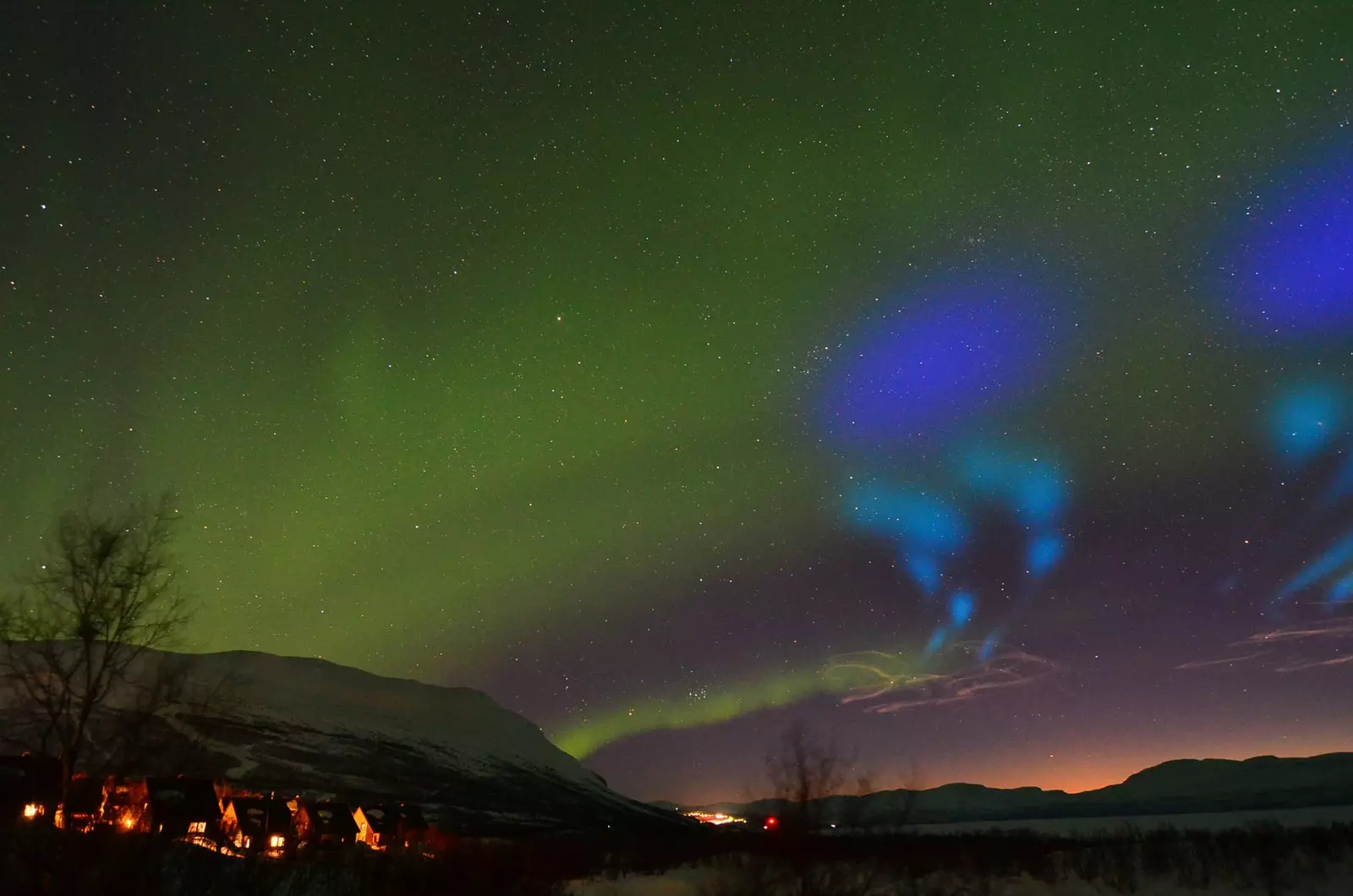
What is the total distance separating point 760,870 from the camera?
16922mm

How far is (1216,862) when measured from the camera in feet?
81.5

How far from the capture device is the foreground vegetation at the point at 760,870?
10555 mm

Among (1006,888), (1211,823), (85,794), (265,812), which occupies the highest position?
(85,794)

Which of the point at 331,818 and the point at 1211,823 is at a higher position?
the point at 331,818

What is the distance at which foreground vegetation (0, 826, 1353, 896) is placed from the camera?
10555mm

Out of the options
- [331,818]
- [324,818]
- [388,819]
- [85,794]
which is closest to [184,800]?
[324,818]

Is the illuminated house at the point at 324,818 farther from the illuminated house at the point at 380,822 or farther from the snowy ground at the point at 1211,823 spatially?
the snowy ground at the point at 1211,823

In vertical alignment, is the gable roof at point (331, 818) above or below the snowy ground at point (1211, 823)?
above

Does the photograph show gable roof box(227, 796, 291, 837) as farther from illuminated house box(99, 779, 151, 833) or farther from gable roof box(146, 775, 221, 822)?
illuminated house box(99, 779, 151, 833)

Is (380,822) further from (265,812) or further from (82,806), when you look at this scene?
(82,806)

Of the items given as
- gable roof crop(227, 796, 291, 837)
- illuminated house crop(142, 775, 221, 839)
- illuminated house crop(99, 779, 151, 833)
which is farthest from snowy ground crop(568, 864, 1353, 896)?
gable roof crop(227, 796, 291, 837)

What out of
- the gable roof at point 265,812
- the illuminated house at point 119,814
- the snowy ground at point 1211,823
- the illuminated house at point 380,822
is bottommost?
the snowy ground at point 1211,823

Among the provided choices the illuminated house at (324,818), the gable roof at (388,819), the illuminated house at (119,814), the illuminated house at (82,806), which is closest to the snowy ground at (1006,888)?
the illuminated house at (119,814)

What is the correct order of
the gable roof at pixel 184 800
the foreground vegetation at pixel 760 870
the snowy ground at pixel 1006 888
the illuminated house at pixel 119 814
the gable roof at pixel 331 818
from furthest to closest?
the gable roof at pixel 331 818 < the gable roof at pixel 184 800 < the snowy ground at pixel 1006 888 < the illuminated house at pixel 119 814 < the foreground vegetation at pixel 760 870
